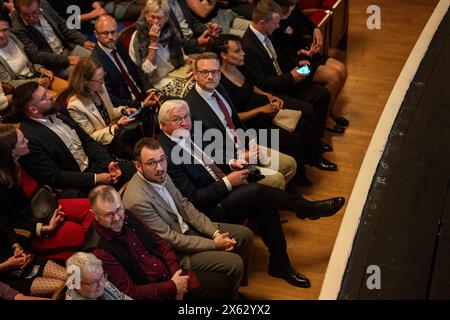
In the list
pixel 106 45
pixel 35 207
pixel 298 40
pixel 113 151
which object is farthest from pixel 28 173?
pixel 298 40

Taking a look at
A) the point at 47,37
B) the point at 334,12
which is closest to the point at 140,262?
the point at 47,37

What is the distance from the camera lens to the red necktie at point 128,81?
3.83 metres

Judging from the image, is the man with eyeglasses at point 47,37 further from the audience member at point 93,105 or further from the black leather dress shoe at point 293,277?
the black leather dress shoe at point 293,277

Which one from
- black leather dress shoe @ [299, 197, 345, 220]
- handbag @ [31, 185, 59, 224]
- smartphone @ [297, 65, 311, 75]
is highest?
handbag @ [31, 185, 59, 224]

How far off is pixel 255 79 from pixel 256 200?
1095 millimetres

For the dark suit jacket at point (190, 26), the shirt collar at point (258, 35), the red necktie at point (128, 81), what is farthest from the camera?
the dark suit jacket at point (190, 26)

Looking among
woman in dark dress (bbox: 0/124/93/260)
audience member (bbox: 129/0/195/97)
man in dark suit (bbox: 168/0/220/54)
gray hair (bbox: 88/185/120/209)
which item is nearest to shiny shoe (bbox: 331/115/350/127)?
man in dark suit (bbox: 168/0/220/54)

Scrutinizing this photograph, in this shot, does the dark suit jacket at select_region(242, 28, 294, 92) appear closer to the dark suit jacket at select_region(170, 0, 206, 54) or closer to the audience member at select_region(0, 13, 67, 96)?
the dark suit jacket at select_region(170, 0, 206, 54)

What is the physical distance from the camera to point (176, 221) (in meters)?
3.01

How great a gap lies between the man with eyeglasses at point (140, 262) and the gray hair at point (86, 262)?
0.53ft

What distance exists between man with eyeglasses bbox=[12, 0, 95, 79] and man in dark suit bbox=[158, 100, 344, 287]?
1211mm

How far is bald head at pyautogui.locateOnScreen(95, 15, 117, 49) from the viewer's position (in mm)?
3734

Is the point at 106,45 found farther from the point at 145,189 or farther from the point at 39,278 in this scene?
the point at 39,278

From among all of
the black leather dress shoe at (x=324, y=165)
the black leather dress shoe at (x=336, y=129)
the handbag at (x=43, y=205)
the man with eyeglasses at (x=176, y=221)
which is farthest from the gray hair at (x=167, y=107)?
the black leather dress shoe at (x=336, y=129)
